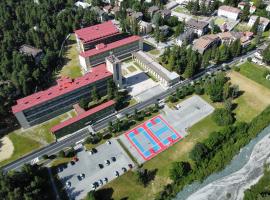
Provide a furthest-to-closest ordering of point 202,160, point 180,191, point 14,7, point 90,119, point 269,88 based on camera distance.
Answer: point 14,7
point 269,88
point 90,119
point 202,160
point 180,191

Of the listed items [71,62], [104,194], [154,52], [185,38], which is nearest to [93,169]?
[104,194]

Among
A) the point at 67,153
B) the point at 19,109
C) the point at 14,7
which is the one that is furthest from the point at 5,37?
the point at 67,153

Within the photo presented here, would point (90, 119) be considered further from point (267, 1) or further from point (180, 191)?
point (267, 1)

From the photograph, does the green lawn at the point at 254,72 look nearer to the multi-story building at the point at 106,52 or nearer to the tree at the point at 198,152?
the tree at the point at 198,152

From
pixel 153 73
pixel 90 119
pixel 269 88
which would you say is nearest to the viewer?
pixel 90 119

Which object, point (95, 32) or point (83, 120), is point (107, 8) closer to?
point (95, 32)

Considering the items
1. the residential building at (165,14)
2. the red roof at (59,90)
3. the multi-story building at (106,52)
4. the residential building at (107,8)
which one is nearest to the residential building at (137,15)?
the residential building at (165,14)
